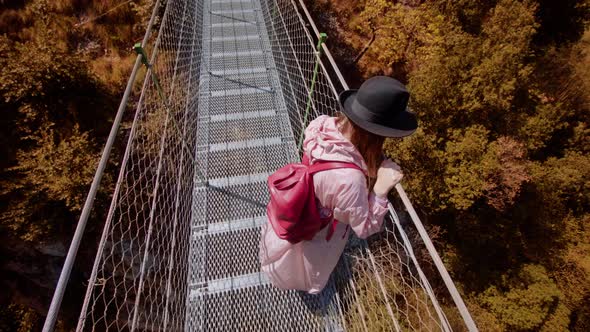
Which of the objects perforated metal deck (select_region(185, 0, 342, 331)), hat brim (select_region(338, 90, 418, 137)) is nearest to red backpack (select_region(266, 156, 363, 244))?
hat brim (select_region(338, 90, 418, 137))

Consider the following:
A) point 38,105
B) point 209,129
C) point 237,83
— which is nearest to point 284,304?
point 209,129

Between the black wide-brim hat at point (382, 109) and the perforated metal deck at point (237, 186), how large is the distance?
4.04 ft

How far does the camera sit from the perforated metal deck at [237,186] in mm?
1829

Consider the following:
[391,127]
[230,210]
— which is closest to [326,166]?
[391,127]

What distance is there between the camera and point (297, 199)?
1238mm

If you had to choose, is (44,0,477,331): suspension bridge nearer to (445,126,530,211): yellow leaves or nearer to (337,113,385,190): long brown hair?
(337,113,385,190): long brown hair

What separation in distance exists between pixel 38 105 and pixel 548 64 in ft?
35.8

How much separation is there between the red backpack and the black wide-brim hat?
17cm

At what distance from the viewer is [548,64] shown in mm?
7711

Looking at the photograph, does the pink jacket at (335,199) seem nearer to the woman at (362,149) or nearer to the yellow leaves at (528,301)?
the woman at (362,149)

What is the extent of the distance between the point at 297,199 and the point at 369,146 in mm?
363

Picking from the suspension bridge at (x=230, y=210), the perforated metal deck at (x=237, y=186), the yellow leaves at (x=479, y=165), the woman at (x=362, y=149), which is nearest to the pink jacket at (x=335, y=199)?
the woman at (x=362, y=149)

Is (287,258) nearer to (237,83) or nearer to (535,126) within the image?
(237,83)

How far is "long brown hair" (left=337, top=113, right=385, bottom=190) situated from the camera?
45.3 inches
